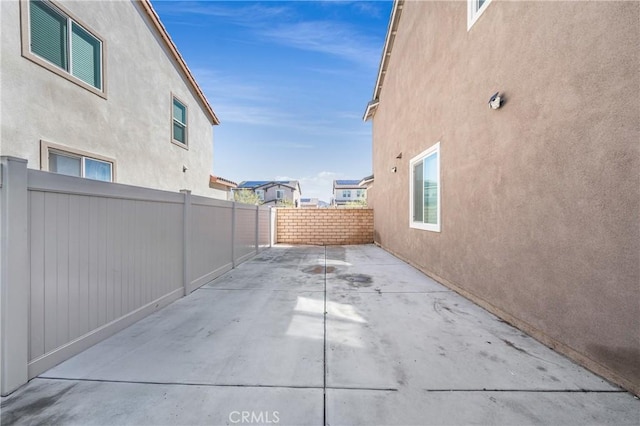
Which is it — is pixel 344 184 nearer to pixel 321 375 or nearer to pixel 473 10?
pixel 473 10

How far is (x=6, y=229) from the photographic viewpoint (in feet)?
6.00

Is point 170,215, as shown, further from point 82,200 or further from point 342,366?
point 342,366

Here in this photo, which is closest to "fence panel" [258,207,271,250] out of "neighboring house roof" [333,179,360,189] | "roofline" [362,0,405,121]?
"roofline" [362,0,405,121]

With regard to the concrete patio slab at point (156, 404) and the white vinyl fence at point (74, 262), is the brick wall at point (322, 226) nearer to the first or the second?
the white vinyl fence at point (74, 262)

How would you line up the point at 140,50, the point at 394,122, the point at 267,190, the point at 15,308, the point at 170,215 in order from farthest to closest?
the point at 267,190 < the point at 394,122 < the point at 140,50 < the point at 170,215 < the point at 15,308

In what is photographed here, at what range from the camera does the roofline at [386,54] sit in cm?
780

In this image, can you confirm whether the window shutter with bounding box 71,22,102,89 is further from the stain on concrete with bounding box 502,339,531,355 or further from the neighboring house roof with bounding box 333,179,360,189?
the neighboring house roof with bounding box 333,179,360,189

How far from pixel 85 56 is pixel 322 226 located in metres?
8.72

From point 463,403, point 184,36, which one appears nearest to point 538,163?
point 463,403

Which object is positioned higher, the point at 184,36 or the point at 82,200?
the point at 184,36

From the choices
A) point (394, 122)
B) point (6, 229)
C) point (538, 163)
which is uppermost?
point (394, 122)

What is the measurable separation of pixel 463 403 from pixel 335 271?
4.13 metres

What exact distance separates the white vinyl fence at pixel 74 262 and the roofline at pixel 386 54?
27.2 ft

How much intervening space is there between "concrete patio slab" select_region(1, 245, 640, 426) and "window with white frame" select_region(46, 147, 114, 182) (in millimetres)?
3949
